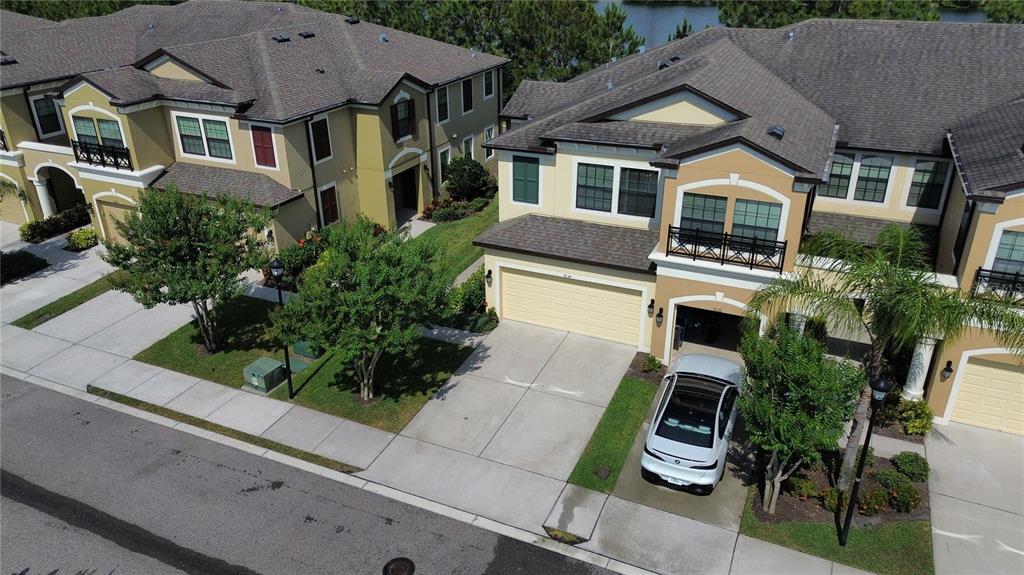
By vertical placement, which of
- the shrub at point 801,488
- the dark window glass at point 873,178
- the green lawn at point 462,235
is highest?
the dark window glass at point 873,178

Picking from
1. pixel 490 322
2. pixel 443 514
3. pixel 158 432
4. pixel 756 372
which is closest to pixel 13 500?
pixel 158 432

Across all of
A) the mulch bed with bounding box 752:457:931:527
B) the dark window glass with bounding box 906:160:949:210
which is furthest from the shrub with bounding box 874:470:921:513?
A: the dark window glass with bounding box 906:160:949:210

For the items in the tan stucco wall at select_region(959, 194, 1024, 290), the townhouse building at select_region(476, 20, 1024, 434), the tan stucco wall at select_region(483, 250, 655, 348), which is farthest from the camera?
the tan stucco wall at select_region(483, 250, 655, 348)

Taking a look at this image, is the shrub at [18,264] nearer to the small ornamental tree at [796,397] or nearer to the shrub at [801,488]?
the small ornamental tree at [796,397]

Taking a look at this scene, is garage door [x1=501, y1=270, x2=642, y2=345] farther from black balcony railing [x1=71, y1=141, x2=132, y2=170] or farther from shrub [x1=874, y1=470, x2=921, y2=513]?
black balcony railing [x1=71, y1=141, x2=132, y2=170]

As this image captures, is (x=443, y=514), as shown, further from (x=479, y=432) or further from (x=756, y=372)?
(x=756, y=372)

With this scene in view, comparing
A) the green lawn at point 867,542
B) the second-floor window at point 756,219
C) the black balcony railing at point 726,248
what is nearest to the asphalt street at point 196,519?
the green lawn at point 867,542
